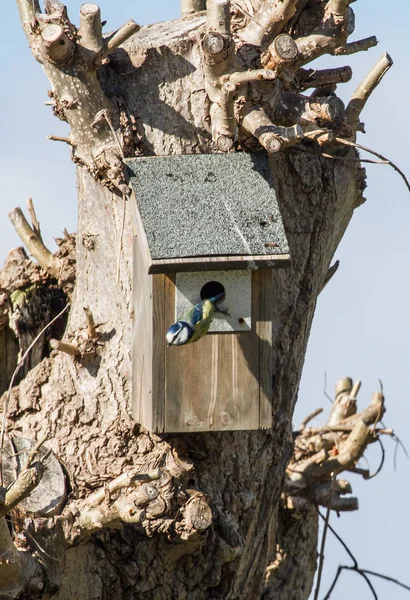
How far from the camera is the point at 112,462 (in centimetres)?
429

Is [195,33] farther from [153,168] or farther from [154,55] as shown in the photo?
[153,168]

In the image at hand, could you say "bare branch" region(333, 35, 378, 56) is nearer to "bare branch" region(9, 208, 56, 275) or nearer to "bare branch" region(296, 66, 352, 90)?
"bare branch" region(296, 66, 352, 90)

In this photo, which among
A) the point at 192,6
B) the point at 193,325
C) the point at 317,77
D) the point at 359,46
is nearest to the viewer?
the point at 193,325

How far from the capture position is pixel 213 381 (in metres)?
3.96

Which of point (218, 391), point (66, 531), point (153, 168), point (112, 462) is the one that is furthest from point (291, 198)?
point (66, 531)

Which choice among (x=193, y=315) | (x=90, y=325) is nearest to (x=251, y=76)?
(x=193, y=315)

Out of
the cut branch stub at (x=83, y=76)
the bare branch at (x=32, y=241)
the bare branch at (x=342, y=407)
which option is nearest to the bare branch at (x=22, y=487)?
the cut branch stub at (x=83, y=76)

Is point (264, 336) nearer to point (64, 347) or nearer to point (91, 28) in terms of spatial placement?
point (64, 347)

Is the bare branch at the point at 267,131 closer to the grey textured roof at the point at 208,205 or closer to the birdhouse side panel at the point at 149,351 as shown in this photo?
the grey textured roof at the point at 208,205

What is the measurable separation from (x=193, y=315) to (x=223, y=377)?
12.1 inches

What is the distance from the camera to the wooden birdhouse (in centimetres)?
391

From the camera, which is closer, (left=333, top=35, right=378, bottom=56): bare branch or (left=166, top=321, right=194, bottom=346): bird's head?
(left=166, top=321, right=194, bottom=346): bird's head

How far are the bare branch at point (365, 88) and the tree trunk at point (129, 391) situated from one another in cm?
5

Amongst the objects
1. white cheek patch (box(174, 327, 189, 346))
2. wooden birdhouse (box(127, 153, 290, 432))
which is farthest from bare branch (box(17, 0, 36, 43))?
white cheek patch (box(174, 327, 189, 346))
